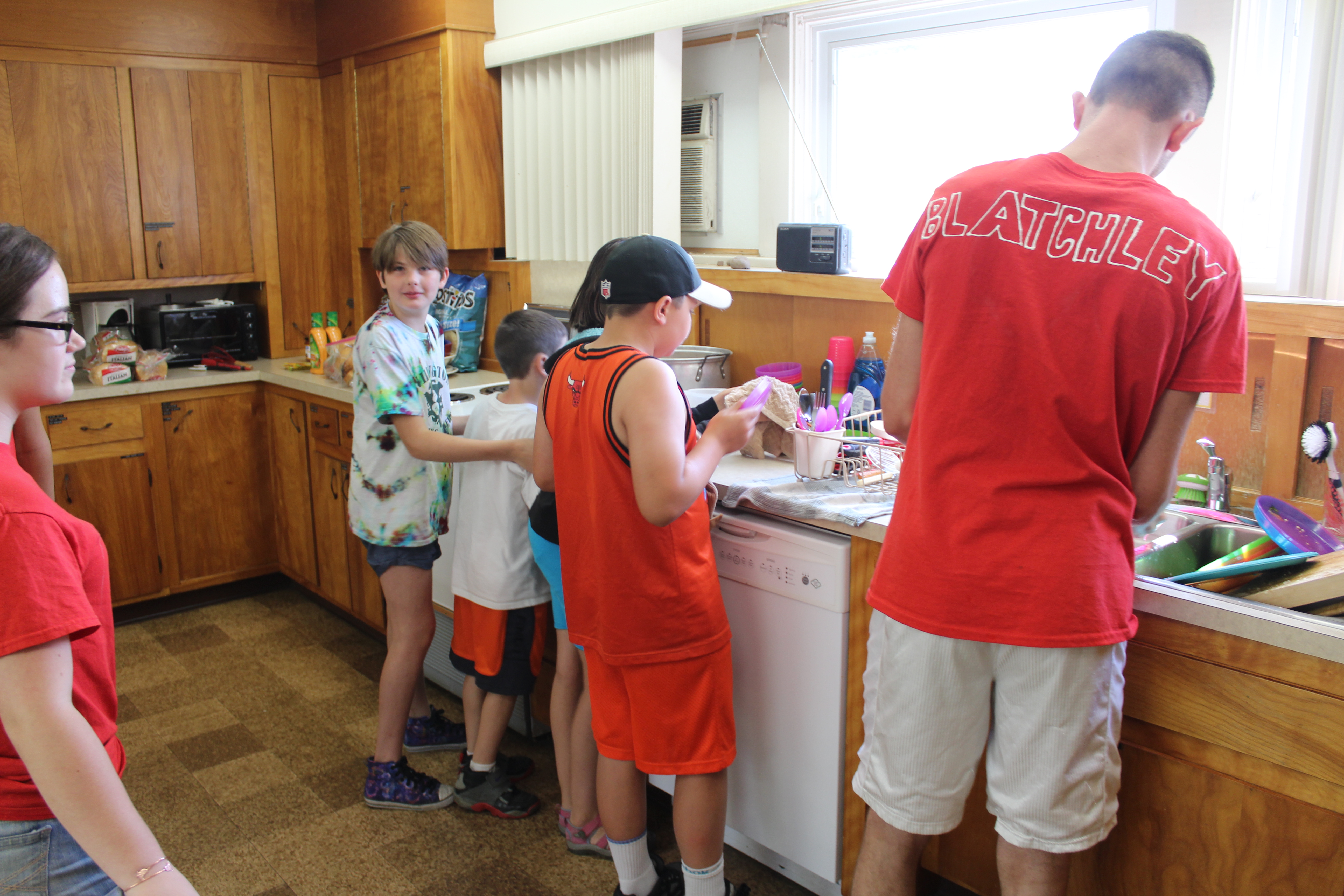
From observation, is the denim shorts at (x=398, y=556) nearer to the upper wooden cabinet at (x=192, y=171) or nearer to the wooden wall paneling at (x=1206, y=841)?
the wooden wall paneling at (x=1206, y=841)

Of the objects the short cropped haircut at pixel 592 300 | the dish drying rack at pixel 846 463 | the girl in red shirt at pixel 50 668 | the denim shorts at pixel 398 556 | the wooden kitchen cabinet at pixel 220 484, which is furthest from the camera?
the wooden kitchen cabinet at pixel 220 484

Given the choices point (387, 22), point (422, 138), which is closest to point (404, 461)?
point (422, 138)

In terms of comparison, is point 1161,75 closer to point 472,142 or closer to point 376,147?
point 472,142

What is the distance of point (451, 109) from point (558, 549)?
6.42 feet

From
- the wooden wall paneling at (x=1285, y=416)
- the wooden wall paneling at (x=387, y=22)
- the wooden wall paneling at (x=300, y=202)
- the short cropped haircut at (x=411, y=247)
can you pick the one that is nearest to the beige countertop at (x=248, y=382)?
the wooden wall paneling at (x=300, y=202)

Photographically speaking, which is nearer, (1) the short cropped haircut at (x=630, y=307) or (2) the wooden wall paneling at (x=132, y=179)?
(1) the short cropped haircut at (x=630, y=307)

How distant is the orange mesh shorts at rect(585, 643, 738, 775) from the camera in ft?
5.79

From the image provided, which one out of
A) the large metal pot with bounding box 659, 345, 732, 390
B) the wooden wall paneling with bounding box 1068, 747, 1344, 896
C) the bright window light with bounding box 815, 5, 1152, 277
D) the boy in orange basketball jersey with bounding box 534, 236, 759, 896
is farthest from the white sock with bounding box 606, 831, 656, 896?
the bright window light with bounding box 815, 5, 1152, 277

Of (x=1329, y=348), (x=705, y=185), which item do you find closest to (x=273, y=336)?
(x=705, y=185)

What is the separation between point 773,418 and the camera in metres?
2.20

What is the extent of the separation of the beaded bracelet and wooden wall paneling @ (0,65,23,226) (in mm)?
3356

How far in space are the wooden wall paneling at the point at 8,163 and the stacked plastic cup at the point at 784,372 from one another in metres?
2.77

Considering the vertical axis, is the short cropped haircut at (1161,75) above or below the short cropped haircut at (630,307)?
above

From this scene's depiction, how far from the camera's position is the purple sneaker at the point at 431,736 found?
8.96 feet
